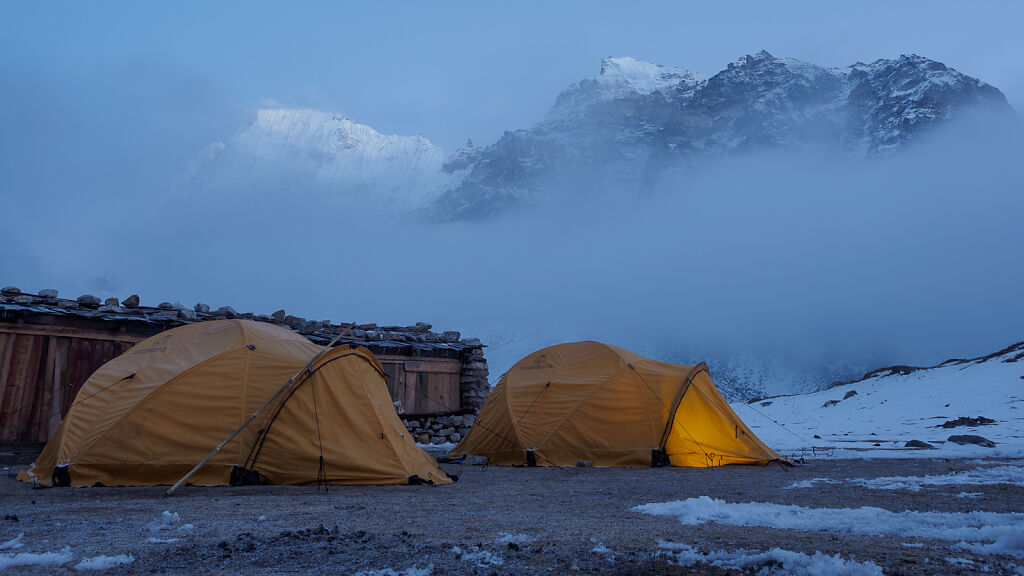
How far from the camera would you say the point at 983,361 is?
27469 millimetres

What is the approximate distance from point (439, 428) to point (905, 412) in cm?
1688

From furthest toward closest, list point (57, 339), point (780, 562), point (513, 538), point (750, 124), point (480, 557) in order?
point (750, 124), point (57, 339), point (513, 538), point (480, 557), point (780, 562)

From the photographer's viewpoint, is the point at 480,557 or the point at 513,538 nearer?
the point at 480,557

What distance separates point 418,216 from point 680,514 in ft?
571

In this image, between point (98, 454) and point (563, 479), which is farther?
point (563, 479)

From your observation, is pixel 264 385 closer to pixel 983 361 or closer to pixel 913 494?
pixel 913 494

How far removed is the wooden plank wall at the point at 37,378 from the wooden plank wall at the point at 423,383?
5932 millimetres

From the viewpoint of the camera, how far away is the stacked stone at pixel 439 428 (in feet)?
50.1

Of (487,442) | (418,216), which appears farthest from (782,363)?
(418,216)

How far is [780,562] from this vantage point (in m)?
2.84

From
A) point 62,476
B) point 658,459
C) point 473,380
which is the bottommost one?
point 658,459

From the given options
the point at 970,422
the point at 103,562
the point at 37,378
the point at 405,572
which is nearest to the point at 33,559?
the point at 103,562

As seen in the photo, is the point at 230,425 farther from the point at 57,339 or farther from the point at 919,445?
the point at 919,445

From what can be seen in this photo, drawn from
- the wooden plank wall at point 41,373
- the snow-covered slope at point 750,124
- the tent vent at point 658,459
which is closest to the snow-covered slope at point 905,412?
the tent vent at point 658,459
